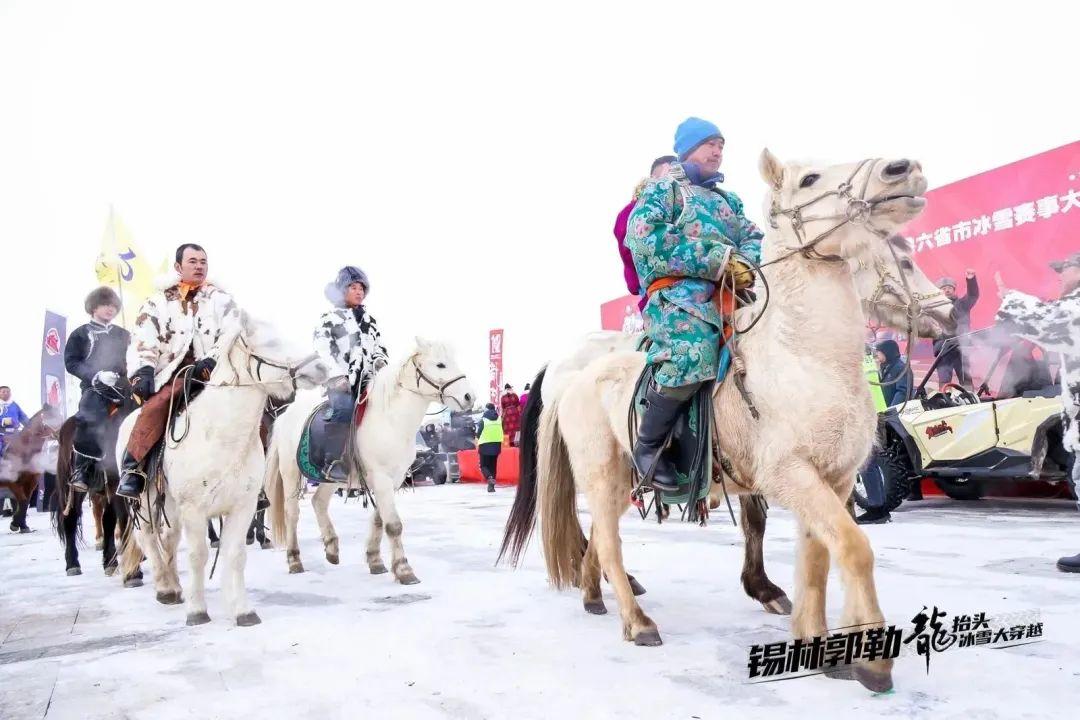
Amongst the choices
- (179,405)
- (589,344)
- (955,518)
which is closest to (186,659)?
(179,405)

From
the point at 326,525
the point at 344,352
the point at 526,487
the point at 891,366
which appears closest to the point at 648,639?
the point at 526,487

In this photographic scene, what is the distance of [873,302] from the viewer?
3141 mm

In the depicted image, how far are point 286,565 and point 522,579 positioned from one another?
2.67m

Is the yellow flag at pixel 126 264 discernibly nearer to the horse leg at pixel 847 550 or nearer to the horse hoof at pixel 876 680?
the horse leg at pixel 847 550

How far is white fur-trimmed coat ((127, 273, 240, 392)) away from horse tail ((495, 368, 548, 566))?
2243mm

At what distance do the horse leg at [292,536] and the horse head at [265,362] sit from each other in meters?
2.32

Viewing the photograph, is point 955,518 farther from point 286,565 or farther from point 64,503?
point 64,503

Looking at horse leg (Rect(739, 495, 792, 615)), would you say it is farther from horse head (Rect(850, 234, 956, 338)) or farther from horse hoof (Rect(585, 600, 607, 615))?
horse head (Rect(850, 234, 956, 338))

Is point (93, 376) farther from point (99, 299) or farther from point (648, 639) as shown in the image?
point (648, 639)

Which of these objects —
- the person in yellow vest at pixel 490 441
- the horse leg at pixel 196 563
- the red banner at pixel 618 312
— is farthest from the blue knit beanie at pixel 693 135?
the red banner at pixel 618 312

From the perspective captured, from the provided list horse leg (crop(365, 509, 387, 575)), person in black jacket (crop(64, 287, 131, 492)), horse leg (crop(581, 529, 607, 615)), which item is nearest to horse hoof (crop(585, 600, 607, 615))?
horse leg (crop(581, 529, 607, 615))

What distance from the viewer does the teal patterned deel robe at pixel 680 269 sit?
11.0 feet

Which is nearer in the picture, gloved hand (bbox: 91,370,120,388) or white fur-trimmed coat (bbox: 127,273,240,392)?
white fur-trimmed coat (bbox: 127,273,240,392)

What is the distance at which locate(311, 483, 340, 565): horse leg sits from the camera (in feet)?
22.6
